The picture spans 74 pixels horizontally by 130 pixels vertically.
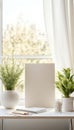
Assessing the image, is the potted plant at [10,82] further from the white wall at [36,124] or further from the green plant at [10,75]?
the white wall at [36,124]

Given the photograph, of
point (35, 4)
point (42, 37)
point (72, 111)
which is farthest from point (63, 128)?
point (35, 4)

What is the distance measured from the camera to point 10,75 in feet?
9.09

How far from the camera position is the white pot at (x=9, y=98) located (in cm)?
269

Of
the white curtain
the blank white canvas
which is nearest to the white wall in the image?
the blank white canvas

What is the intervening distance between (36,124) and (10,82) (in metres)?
0.58

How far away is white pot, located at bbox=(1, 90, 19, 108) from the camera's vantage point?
2689 millimetres

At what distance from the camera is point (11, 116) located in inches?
92.3

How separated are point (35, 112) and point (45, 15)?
3.53 ft

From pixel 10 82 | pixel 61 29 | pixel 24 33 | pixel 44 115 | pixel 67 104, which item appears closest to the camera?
pixel 44 115

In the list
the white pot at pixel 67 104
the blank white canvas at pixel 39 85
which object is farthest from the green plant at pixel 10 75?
the white pot at pixel 67 104

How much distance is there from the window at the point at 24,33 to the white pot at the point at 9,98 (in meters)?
0.52

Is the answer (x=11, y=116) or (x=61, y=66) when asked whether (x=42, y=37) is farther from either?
(x=11, y=116)

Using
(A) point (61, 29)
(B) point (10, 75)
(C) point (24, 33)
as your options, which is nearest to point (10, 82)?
(B) point (10, 75)

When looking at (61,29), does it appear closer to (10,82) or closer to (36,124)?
Result: (10,82)
